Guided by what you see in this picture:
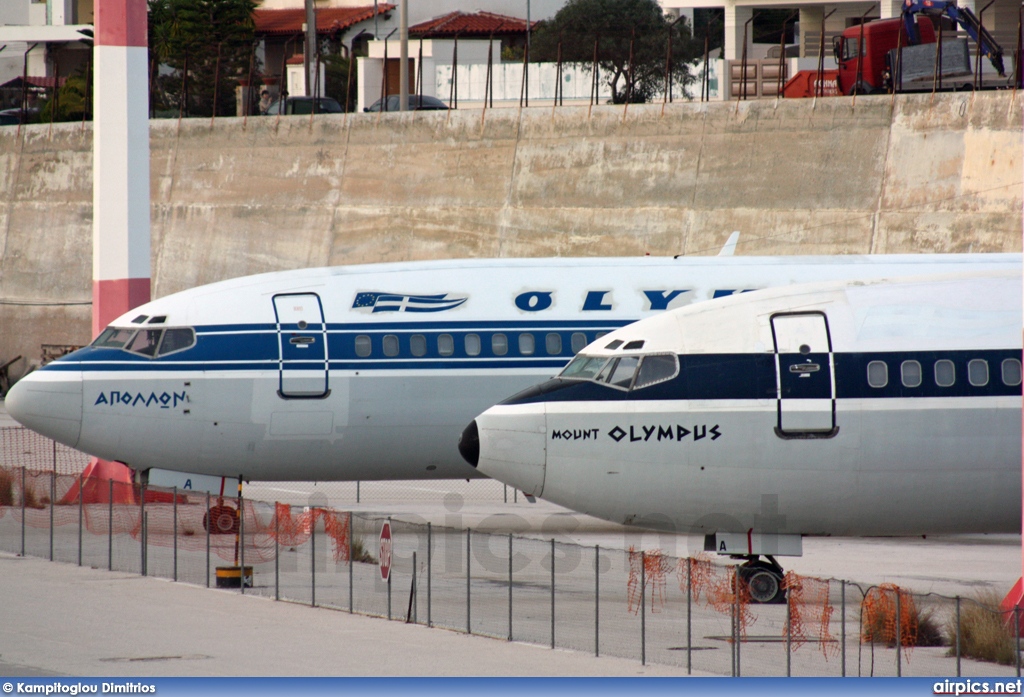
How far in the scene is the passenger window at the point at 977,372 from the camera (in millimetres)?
20203

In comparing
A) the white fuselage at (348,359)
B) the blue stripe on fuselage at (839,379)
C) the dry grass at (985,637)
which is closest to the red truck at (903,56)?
the white fuselage at (348,359)

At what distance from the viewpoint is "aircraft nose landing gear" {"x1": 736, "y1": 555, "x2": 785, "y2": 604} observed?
20906 millimetres

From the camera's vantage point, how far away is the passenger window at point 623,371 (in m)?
20.6

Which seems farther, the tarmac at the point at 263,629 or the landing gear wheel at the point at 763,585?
the landing gear wheel at the point at 763,585

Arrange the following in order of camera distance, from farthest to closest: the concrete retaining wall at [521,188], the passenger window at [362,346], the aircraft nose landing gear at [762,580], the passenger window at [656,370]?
1. the concrete retaining wall at [521,188]
2. the passenger window at [362,346]
3. the aircraft nose landing gear at [762,580]
4. the passenger window at [656,370]

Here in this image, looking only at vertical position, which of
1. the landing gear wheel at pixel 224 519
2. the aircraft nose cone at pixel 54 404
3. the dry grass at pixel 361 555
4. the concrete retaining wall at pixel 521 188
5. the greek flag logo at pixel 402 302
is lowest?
the dry grass at pixel 361 555

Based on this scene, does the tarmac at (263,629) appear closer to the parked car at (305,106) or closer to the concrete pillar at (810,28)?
the parked car at (305,106)

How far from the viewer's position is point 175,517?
2259 cm

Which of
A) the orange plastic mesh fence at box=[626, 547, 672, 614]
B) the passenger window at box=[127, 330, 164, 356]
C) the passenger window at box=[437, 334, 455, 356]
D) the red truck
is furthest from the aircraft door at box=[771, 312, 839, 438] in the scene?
the red truck

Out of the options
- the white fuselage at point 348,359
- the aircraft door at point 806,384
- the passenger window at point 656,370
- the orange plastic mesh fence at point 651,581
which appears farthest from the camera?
the white fuselage at point 348,359

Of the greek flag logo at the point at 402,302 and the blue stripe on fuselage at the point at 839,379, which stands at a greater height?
the greek flag logo at the point at 402,302

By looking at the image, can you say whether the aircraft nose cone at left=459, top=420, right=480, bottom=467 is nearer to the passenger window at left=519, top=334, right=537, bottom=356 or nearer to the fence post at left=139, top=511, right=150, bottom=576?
the passenger window at left=519, top=334, right=537, bottom=356

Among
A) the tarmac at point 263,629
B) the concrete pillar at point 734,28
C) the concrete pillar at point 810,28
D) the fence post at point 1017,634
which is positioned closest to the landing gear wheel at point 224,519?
the tarmac at point 263,629

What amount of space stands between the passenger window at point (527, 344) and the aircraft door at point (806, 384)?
22.0 feet
